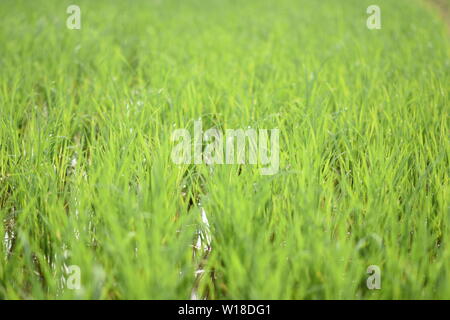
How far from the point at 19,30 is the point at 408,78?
9.97 feet

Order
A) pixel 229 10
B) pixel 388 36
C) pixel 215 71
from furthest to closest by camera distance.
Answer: pixel 229 10
pixel 388 36
pixel 215 71

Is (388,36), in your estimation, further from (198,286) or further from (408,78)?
(198,286)

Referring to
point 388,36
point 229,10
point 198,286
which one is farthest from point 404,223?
point 229,10

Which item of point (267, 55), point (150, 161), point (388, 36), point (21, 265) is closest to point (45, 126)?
point (150, 161)

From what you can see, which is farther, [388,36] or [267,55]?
[388,36]

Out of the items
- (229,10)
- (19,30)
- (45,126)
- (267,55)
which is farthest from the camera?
(229,10)

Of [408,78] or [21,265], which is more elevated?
[408,78]

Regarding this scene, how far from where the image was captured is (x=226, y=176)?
131 cm

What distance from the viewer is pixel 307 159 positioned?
4.35 ft

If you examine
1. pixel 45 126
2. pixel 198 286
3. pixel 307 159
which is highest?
pixel 45 126

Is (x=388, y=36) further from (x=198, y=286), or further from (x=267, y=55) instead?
(x=198, y=286)

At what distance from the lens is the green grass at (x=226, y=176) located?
1.01 meters

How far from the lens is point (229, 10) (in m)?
5.32

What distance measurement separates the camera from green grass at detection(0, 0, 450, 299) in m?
1.01
